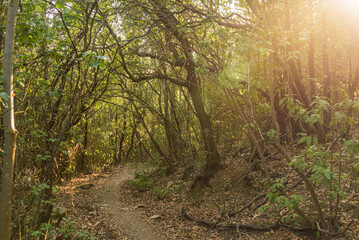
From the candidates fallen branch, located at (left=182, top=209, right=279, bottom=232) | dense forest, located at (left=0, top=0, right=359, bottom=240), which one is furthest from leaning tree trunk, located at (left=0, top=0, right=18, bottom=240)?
fallen branch, located at (left=182, top=209, right=279, bottom=232)

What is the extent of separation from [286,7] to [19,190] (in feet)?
20.0

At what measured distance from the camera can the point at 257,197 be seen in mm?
7227

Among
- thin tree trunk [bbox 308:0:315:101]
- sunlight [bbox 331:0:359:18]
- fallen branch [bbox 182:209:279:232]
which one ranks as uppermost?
sunlight [bbox 331:0:359:18]

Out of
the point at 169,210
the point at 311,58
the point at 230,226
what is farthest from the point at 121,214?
the point at 311,58

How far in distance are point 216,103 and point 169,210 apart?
4054 millimetres

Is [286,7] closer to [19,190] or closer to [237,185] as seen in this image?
[237,185]

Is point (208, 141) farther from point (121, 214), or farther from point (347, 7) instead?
point (347, 7)

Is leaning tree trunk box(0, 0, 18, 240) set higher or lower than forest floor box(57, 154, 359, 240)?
higher

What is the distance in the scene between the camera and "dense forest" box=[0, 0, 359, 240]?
455cm

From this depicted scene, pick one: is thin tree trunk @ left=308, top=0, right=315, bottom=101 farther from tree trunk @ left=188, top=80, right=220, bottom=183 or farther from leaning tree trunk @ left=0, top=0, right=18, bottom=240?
leaning tree trunk @ left=0, top=0, right=18, bottom=240

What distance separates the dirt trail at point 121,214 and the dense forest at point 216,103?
0.53 meters

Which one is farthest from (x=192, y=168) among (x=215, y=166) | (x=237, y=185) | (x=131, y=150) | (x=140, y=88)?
(x=131, y=150)

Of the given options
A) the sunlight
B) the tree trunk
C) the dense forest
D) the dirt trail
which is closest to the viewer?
the dense forest

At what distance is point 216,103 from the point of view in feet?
34.4
